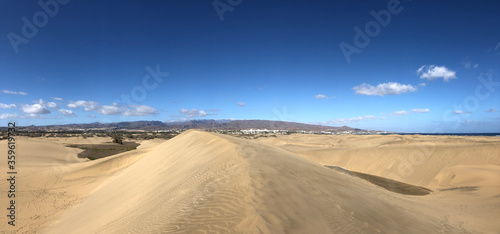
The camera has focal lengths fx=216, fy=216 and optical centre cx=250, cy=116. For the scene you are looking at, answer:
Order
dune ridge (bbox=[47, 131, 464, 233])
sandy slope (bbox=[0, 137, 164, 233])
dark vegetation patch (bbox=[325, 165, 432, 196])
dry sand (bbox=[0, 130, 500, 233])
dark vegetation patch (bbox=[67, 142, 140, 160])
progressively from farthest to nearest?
dark vegetation patch (bbox=[67, 142, 140, 160]) → dark vegetation patch (bbox=[325, 165, 432, 196]) → sandy slope (bbox=[0, 137, 164, 233]) → dry sand (bbox=[0, 130, 500, 233]) → dune ridge (bbox=[47, 131, 464, 233])

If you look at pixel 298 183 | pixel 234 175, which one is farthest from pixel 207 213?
pixel 298 183

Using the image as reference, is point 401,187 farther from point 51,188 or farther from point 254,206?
point 51,188

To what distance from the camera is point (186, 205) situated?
4.87 metres

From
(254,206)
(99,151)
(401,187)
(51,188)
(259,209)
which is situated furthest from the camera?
(99,151)

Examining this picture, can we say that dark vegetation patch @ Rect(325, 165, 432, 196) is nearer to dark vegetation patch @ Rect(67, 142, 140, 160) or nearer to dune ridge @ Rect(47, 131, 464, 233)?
dune ridge @ Rect(47, 131, 464, 233)

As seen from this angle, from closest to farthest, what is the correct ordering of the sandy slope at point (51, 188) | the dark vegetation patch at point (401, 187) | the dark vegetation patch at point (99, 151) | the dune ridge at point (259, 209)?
the dune ridge at point (259, 209)
the sandy slope at point (51, 188)
the dark vegetation patch at point (401, 187)
the dark vegetation patch at point (99, 151)

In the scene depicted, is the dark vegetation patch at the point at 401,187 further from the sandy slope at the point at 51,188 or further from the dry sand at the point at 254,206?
the sandy slope at the point at 51,188

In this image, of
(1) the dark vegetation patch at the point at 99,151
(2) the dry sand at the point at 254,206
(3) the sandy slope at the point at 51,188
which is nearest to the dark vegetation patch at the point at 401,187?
(2) the dry sand at the point at 254,206

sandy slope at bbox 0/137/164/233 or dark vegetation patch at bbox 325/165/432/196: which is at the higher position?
sandy slope at bbox 0/137/164/233

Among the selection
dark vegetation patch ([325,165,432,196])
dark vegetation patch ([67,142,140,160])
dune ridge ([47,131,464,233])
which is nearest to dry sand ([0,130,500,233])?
dune ridge ([47,131,464,233])

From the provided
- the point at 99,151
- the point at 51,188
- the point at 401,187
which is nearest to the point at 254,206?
the point at 401,187

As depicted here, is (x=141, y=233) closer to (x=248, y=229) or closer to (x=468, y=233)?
(x=248, y=229)

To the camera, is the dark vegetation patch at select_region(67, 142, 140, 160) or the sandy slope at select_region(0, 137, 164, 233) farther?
the dark vegetation patch at select_region(67, 142, 140, 160)

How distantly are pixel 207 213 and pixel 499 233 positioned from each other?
27.2ft
